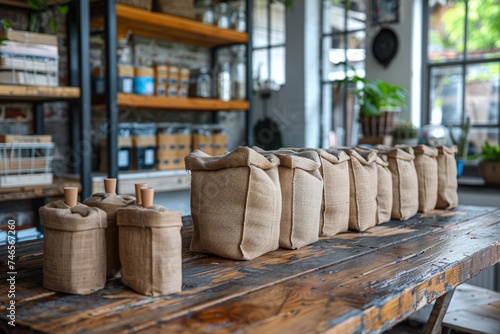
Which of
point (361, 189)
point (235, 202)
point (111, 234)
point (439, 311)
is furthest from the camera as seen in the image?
point (361, 189)

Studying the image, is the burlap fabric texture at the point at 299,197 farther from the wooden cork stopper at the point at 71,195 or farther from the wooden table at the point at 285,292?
the wooden cork stopper at the point at 71,195

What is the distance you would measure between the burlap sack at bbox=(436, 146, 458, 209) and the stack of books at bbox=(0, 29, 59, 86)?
1964 millimetres

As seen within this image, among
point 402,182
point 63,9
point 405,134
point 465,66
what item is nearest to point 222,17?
point 63,9

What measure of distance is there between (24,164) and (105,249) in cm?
192

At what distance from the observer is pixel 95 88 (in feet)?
11.4

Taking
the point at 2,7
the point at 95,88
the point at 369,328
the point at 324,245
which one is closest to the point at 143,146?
the point at 95,88

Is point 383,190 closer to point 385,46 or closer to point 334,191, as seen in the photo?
point 334,191

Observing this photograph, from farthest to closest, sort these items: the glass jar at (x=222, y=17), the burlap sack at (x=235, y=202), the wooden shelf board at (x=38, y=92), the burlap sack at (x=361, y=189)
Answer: the glass jar at (x=222, y=17), the wooden shelf board at (x=38, y=92), the burlap sack at (x=361, y=189), the burlap sack at (x=235, y=202)

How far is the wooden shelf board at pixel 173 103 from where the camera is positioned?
11.1 ft

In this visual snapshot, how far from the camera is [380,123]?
3.35m

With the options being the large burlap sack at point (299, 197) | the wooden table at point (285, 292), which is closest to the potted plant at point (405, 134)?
the wooden table at point (285, 292)

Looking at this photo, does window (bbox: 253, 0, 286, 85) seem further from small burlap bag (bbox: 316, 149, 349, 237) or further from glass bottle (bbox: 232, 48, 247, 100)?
small burlap bag (bbox: 316, 149, 349, 237)

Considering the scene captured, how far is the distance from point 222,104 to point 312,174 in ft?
8.69

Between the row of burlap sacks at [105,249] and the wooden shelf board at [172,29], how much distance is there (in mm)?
2532
